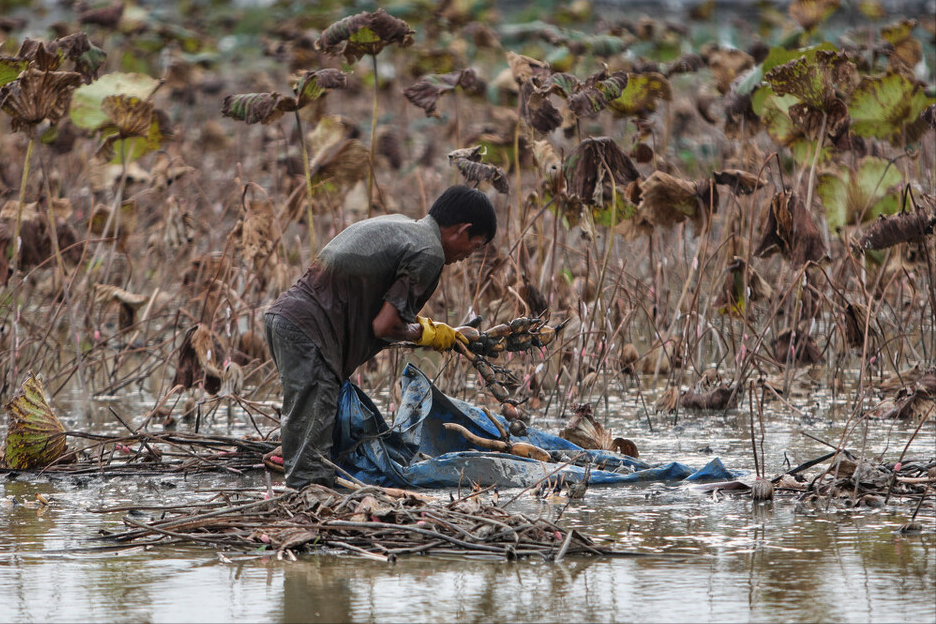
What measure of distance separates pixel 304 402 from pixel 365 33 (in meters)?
2.45

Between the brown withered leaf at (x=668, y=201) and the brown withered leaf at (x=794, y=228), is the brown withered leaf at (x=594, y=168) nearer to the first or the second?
the brown withered leaf at (x=668, y=201)

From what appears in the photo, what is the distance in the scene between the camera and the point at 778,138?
8273 mm

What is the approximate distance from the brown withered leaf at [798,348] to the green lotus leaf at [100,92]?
3.95 m

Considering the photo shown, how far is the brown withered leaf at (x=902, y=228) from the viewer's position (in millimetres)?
6449

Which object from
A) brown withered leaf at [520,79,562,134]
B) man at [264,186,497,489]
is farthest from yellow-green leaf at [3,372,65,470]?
brown withered leaf at [520,79,562,134]

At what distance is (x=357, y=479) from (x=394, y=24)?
259 centimetres

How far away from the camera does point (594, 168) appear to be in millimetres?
7004

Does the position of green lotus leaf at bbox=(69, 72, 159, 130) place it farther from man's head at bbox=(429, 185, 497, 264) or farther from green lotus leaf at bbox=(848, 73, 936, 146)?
green lotus leaf at bbox=(848, 73, 936, 146)

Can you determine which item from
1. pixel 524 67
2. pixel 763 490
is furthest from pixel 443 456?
pixel 524 67

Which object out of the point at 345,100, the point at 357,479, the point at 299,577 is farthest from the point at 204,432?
the point at 345,100

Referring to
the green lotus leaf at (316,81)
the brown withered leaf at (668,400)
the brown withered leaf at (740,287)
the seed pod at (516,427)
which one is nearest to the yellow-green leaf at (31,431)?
the seed pod at (516,427)

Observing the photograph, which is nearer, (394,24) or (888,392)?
(394,24)

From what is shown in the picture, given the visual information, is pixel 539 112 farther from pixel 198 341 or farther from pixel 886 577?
pixel 886 577

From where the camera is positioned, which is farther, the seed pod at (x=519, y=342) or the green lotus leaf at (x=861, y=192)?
the green lotus leaf at (x=861, y=192)
